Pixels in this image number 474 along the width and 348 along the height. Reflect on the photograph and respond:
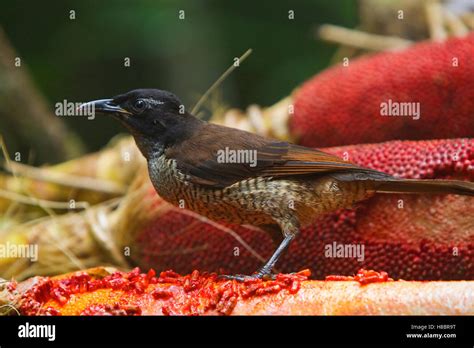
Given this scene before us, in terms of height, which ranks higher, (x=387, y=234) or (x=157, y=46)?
(x=157, y=46)

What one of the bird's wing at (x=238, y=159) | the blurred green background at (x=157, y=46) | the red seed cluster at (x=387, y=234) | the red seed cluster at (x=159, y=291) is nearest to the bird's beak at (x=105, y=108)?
the bird's wing at (x=238, y=159)

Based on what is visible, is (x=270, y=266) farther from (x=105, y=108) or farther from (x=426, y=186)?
(x=105, y=108)

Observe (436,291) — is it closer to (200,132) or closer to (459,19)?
(200,132)

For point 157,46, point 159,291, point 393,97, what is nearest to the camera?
point 159,291

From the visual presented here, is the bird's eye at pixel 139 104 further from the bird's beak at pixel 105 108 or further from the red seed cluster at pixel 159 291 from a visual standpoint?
the red seed cluster at pixel 159 291

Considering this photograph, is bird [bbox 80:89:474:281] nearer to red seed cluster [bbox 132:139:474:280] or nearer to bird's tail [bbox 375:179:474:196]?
bird's tail [bbox 375:179:474:196]

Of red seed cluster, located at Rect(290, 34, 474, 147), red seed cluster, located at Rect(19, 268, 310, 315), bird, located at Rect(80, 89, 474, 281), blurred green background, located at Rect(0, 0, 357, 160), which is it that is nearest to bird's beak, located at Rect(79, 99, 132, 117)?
bird, located at Rect(80, 89, 474, 281)

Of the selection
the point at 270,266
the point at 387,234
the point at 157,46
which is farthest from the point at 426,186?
the point at 157,46
